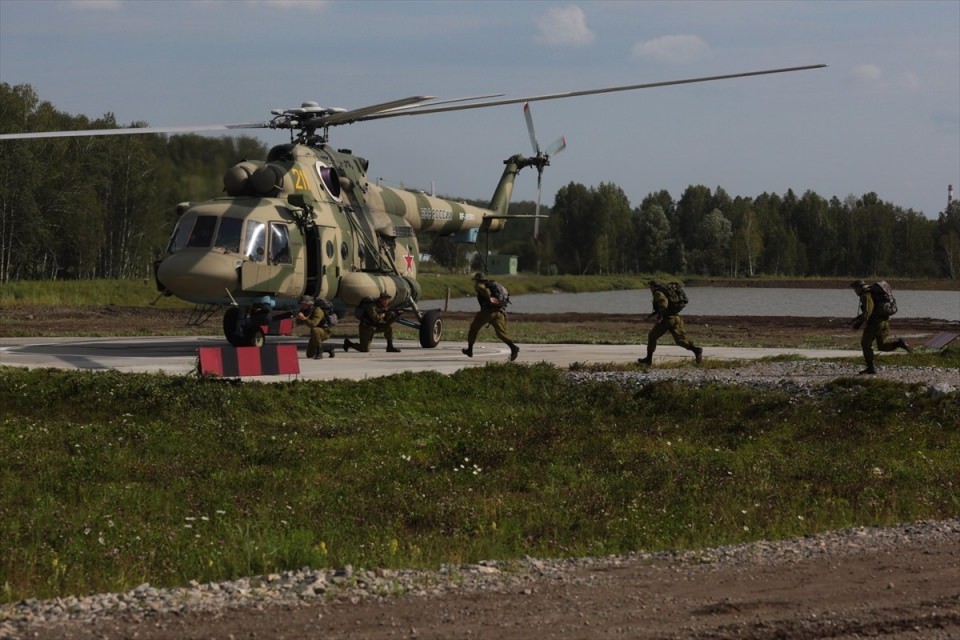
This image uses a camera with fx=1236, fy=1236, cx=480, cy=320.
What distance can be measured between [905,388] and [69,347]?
1692cm

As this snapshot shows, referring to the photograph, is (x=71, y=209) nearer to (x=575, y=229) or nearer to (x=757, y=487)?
(x=757, y=487)

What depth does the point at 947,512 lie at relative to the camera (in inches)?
451

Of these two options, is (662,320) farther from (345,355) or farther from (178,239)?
(178,239)

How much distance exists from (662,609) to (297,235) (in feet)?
57.8

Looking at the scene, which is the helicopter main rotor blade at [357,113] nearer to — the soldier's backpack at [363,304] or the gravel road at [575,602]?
the soldier's backpack at [363,304]

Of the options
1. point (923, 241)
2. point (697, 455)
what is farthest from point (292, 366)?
point (923, 241)

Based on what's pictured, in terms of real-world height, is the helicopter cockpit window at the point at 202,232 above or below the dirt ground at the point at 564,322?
above

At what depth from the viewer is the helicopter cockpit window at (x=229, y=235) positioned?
2255cm

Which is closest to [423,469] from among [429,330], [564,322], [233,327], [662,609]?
[662,609]

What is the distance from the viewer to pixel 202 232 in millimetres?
22641

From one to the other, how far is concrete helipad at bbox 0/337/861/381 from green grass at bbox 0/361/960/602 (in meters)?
2.56

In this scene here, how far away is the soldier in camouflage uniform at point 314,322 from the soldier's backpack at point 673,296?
626 centimetres

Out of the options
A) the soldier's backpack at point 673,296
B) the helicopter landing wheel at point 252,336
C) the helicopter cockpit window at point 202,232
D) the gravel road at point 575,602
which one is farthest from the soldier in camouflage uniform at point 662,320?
the gravel road at point 575,602

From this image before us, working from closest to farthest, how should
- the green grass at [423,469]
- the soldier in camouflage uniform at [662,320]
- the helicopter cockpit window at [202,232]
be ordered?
the green grass at [423,469]
the soldier in camouflage uniform at [662,320]
the helicopter cockpit window at [202,232]
